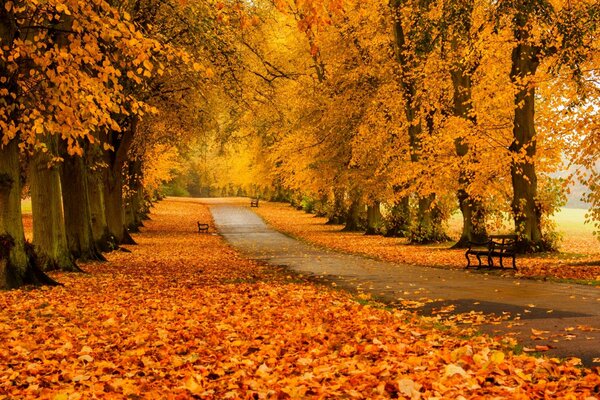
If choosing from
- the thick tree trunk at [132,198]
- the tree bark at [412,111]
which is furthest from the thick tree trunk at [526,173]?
the thick tree trunk at [132,198]

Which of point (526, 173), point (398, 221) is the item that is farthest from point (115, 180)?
point (526, 173)

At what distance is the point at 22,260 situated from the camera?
14.2 m

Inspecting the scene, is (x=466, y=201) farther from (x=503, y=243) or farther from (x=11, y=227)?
(x=11, y=227)

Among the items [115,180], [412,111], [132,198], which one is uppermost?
[412,111]

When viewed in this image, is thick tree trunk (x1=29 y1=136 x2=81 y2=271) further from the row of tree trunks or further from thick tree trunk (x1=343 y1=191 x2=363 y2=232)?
thick tree trunk (x1=343 y1=191 x2=363 y2=232)

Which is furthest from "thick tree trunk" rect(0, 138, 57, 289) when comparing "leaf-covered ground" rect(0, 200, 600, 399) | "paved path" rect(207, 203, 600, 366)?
"paved path" rect(207, 203, 600, 366)

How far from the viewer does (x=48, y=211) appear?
1683 cm

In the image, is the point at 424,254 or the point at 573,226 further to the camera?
the point at 573,226

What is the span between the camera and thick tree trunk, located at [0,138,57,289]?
13.6 m

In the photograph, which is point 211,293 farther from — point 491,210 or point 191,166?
point 191,166

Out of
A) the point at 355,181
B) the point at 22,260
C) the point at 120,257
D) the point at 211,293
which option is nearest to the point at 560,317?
the point at 211,293

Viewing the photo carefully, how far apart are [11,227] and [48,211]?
3131mm

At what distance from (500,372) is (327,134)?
29.3 meters

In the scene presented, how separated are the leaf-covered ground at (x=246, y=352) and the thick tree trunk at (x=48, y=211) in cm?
317
